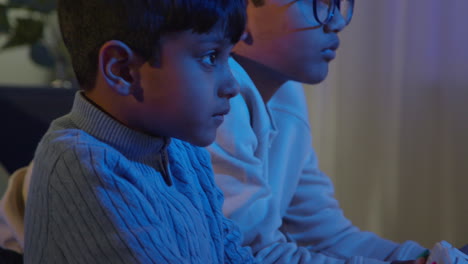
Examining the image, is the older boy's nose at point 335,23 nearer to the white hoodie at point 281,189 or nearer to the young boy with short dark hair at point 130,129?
the white hoodie at point 281,189

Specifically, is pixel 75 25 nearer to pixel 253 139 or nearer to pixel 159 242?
pixel 159 242

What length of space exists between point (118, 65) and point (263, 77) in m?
0.44

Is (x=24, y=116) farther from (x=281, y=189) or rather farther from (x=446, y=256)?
(x=446, y=256)

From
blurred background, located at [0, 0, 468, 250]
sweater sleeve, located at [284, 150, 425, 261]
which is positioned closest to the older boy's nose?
sweater sleeve, located at [284, 150, 425, 261]

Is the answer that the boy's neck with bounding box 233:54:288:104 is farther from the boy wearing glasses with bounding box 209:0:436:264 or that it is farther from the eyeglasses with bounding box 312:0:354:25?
the eyeglasses with bounding box 312:0:354:25

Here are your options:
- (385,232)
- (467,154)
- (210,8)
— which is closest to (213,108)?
(210,8)

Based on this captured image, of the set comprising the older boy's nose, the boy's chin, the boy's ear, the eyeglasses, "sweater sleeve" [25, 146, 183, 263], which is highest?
the eyeglasses

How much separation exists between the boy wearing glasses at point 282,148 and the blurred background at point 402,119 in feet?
1.48

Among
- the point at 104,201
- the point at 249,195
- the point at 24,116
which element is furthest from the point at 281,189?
the point at 24,116

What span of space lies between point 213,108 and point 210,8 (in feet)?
0.36

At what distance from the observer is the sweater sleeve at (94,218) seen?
0.54 meters

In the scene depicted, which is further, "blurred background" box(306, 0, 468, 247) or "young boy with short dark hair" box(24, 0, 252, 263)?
"blurred background" box(306, 0, 468, 247)

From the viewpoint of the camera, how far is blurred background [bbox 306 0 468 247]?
142cm

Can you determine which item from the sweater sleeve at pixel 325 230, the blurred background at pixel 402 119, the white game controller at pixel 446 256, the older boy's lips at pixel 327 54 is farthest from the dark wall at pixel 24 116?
the white game controller at pixel 446 256
